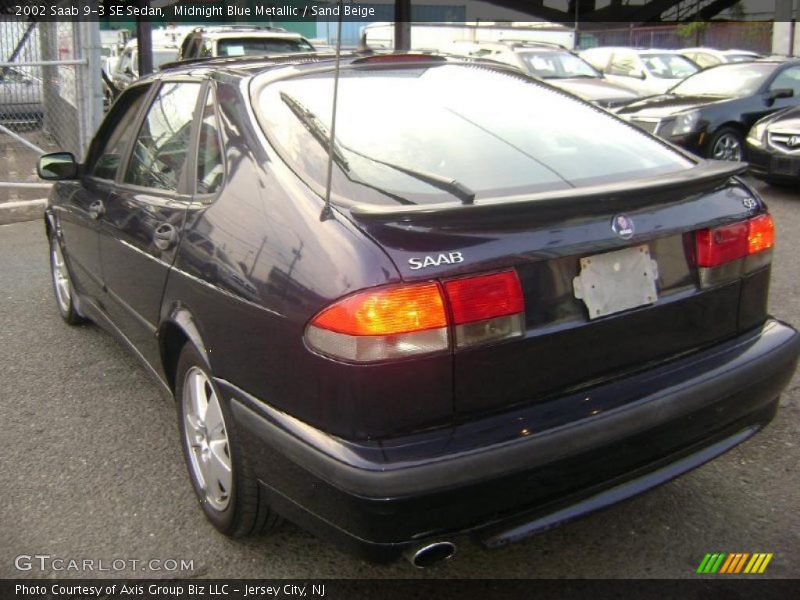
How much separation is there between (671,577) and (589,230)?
1.15m

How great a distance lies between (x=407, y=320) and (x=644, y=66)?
1509 centimetres

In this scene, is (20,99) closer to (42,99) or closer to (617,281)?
(42,99)

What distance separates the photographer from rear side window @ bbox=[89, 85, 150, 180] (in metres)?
3.74

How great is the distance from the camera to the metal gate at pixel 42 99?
8914mm

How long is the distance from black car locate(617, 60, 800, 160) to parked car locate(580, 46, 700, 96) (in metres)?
3.88

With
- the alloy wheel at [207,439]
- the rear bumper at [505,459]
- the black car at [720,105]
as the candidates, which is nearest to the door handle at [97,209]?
the alloy wheel at [207,439]

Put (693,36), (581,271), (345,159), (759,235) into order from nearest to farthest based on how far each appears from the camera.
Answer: (581,271)
(345,159)
(759,235)
(693,36)

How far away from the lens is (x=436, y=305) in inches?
81.6

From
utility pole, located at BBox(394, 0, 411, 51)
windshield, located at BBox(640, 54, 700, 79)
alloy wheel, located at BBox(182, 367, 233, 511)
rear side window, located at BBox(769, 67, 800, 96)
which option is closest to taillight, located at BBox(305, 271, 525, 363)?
alloy wheel, located at BBox(182, 367, 233, 511)

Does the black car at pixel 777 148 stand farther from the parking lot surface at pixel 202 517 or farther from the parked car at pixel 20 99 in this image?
the parked car at pixel 20 99

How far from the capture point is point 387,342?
2068mm

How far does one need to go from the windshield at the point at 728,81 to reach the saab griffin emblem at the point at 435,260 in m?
9.36

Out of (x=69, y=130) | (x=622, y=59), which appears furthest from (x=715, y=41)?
(x=69, y=130)

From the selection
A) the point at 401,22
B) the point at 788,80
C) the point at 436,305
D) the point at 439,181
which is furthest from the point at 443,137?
the point at 401,22
